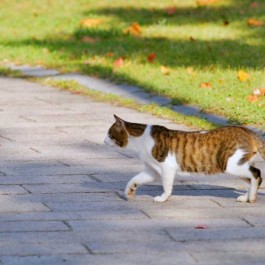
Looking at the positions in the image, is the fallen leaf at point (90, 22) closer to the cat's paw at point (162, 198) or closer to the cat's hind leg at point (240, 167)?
the cat's paw at point (162, 198)

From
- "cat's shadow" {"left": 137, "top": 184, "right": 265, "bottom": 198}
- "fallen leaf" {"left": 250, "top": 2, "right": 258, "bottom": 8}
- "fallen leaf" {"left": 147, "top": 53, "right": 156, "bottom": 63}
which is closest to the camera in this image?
"cat's shadow" {"left": 137, "top": 184, "right": 265, "bottom": 198}

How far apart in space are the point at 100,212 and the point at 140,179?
468 mm

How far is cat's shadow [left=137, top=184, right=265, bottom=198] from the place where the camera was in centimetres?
714

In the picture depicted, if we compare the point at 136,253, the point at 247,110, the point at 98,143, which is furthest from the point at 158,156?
the point at 247,110

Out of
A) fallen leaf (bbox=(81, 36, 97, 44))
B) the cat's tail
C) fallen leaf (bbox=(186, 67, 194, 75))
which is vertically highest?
the cat's tail

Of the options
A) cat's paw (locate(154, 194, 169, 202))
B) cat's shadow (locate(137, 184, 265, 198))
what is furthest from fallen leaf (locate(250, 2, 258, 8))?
cat's paw (locate(154, 194, 169, 202))

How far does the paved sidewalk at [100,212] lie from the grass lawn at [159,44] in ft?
5.72

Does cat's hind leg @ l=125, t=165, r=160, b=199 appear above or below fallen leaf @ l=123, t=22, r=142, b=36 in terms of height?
below

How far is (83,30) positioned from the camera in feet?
52.4

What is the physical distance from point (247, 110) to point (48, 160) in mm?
2503

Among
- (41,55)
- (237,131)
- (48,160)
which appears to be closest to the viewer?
(237,131)

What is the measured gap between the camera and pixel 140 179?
6.91 meters

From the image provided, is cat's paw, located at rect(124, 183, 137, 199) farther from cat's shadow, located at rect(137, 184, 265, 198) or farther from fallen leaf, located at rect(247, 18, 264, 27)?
fallen leaf, located at rect(247, 18, 264, 27)

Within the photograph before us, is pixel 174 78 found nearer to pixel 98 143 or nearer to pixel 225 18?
pixel 98 143
